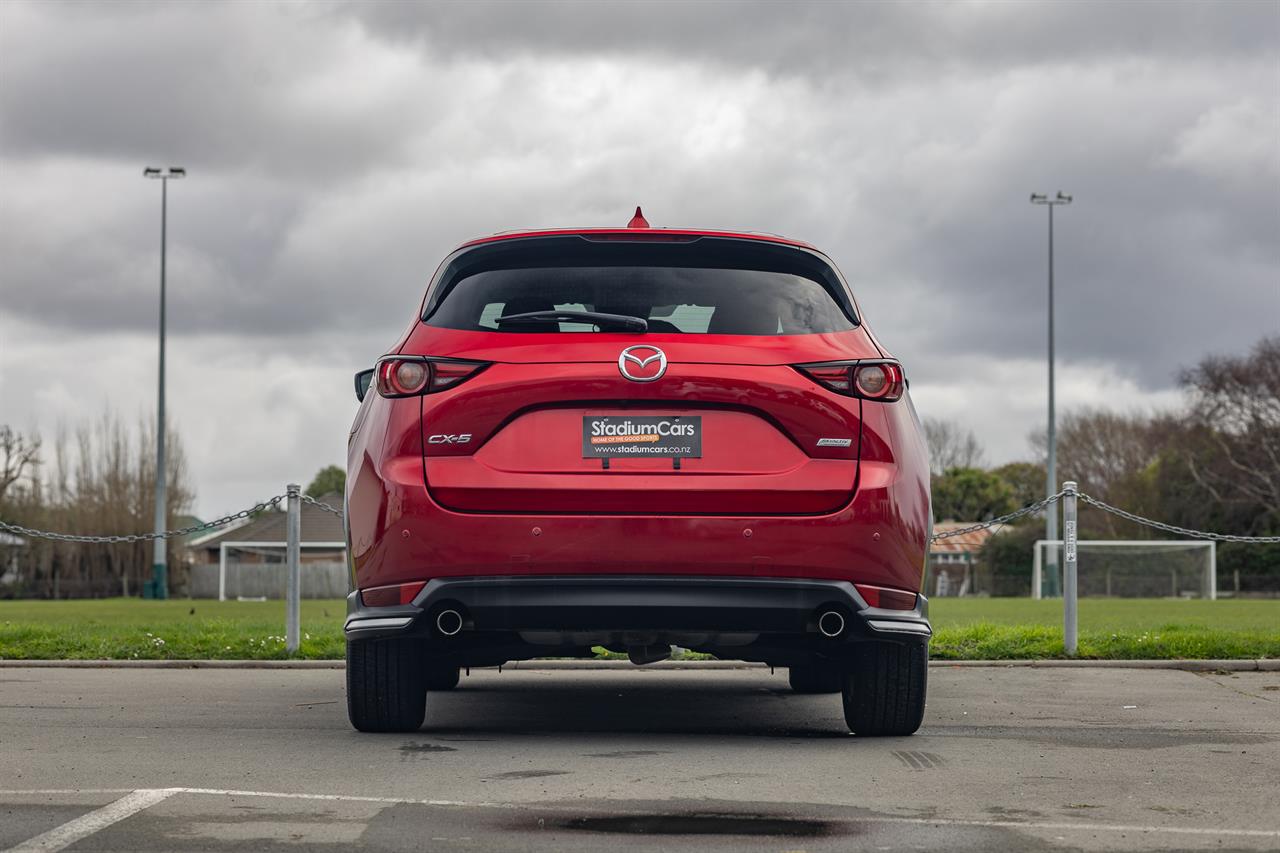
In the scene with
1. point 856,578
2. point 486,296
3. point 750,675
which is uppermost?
point 486,296

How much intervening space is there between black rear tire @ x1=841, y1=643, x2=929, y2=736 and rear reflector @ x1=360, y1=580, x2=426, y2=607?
1772 mm

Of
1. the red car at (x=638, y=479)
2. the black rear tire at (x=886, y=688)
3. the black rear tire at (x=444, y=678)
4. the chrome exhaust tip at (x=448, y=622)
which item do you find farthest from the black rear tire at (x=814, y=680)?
the chrome exhaust tip at (x=448, y=622)

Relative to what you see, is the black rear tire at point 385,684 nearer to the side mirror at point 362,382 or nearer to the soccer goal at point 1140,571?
the side mirror at point 362,382

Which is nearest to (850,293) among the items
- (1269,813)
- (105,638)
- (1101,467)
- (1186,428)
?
(1269,813)

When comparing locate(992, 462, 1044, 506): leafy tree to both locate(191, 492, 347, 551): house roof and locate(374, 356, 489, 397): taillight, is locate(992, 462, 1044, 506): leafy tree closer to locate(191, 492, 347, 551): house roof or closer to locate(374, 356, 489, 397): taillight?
locate(191, 492, 347, 551): house roof

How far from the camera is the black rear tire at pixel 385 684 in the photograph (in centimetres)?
651

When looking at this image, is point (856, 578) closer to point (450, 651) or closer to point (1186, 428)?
point (450, 651)

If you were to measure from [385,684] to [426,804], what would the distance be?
5.61 ft

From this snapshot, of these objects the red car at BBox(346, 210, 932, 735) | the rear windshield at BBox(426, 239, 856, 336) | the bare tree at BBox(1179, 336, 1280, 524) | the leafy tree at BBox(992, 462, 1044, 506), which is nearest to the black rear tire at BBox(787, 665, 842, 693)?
the red car at BBox(346, 210, 932, 735)

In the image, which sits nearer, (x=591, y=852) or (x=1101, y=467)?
(x=591, y=852)

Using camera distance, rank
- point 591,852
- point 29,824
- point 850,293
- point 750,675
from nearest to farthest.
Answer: point 591,852
point 29,824
point 850,293
point 750,675

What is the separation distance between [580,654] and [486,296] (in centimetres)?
168

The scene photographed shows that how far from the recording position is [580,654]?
6988mm

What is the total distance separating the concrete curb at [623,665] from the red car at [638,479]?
4662 mm
